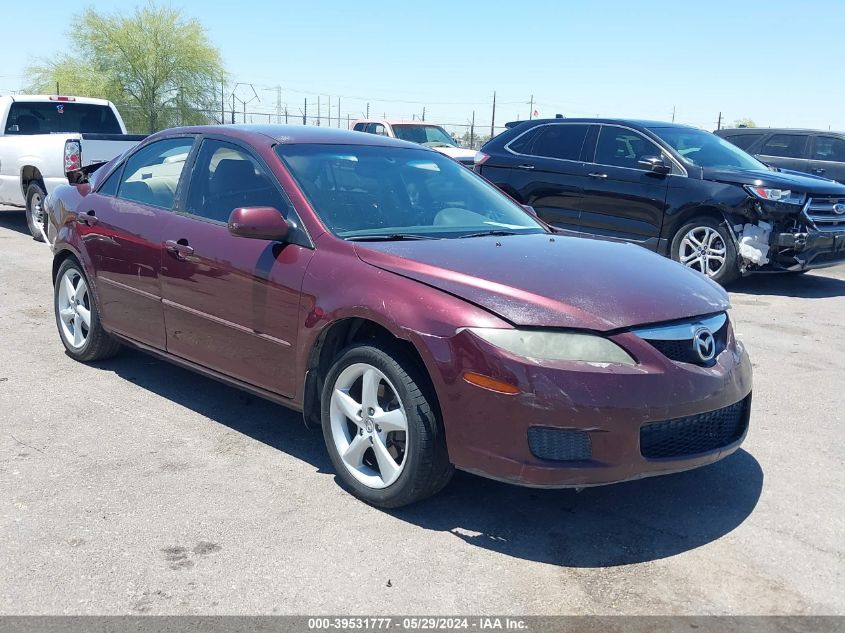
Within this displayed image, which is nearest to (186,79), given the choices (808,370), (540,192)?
(540,192)

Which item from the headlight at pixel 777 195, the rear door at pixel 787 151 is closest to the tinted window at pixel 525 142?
the headlight at pixel 777 195

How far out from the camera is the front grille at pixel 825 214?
30.3ft

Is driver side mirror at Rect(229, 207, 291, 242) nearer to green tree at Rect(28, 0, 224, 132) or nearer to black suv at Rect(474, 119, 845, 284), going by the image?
black suv at Rect(474, 119, 845, 284)

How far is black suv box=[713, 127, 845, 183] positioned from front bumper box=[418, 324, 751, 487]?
39.4 ft

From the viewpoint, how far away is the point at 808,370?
633 cm

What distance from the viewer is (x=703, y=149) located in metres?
10.1

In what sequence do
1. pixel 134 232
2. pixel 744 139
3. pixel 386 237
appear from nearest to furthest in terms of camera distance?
pixel 386 237, pixel 134 232, pixel 744 139

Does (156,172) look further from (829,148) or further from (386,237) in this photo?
(829,148)

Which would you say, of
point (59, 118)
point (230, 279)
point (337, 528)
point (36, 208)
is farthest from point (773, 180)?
point (59, 118)

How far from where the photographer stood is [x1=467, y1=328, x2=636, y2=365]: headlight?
3.40 m

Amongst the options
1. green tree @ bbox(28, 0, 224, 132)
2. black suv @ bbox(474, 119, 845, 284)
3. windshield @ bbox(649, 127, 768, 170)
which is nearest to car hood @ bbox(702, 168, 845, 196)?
black suv @ bbox(474, 119, 845, 284)

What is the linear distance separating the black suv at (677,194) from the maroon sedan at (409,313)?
4.90m

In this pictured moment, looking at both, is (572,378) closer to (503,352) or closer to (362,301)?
(503,352)

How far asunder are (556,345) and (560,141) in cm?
774
